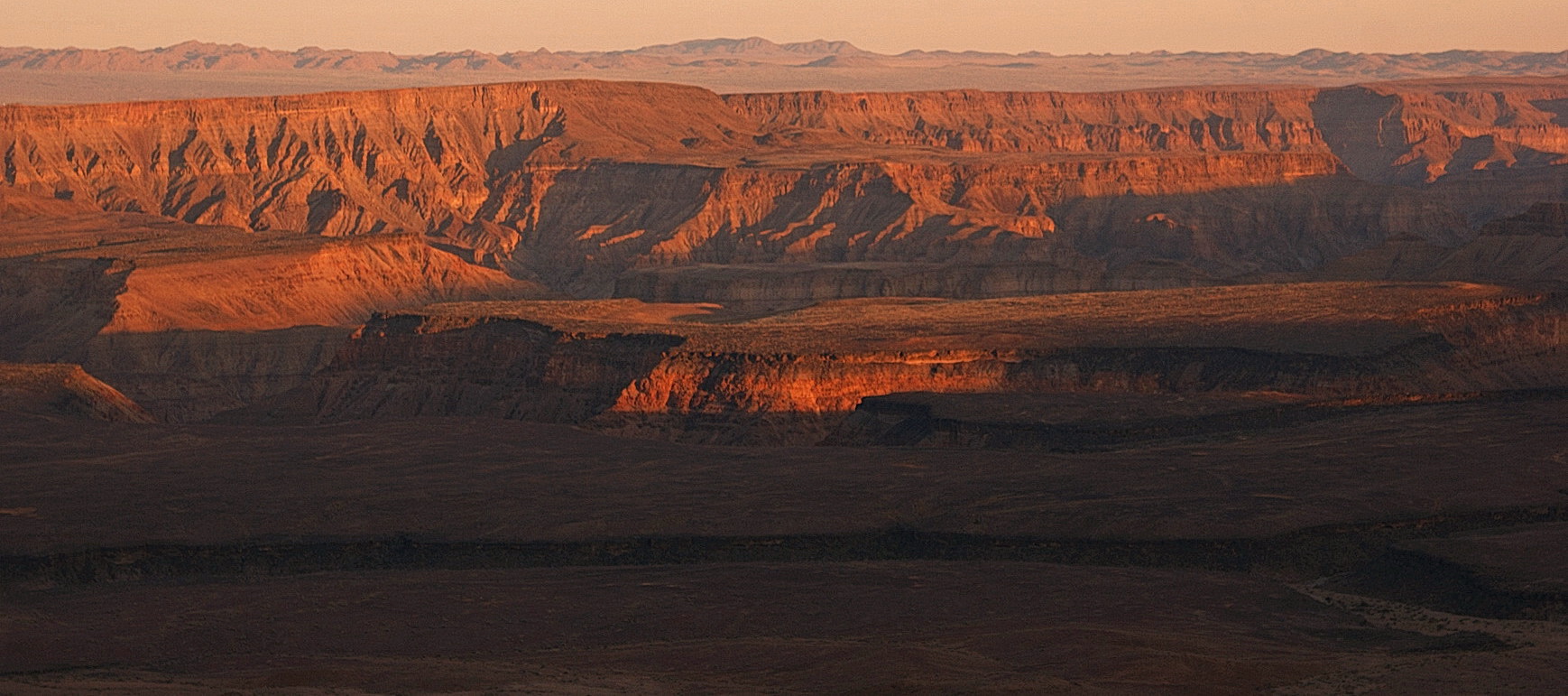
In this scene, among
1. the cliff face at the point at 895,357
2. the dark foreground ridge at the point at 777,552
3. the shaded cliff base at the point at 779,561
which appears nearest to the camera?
the shaded cliff base at the point at 779,561

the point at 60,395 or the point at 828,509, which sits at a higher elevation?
the point at 828,509

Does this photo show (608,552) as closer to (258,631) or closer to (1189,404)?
(258,631)

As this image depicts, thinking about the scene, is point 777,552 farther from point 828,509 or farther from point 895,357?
point 895,357

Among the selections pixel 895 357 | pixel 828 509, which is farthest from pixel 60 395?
pixel 828 509

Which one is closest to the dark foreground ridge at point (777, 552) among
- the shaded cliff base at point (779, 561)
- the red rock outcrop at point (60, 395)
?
the shaded cliff base at point (779, 561)

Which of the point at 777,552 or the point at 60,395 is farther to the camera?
the point at 60,395

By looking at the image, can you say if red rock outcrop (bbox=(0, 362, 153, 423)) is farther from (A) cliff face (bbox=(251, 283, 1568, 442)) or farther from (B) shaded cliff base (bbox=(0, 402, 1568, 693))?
(B) shaded cliff base (bbox=(0, 402, 1568, 693))

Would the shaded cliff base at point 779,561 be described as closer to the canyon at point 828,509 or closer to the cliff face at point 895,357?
the canyon at point 828,509

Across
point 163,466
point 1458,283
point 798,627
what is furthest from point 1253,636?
point 1458,283

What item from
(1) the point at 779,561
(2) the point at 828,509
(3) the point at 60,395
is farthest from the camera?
(3) the point at 60,395
